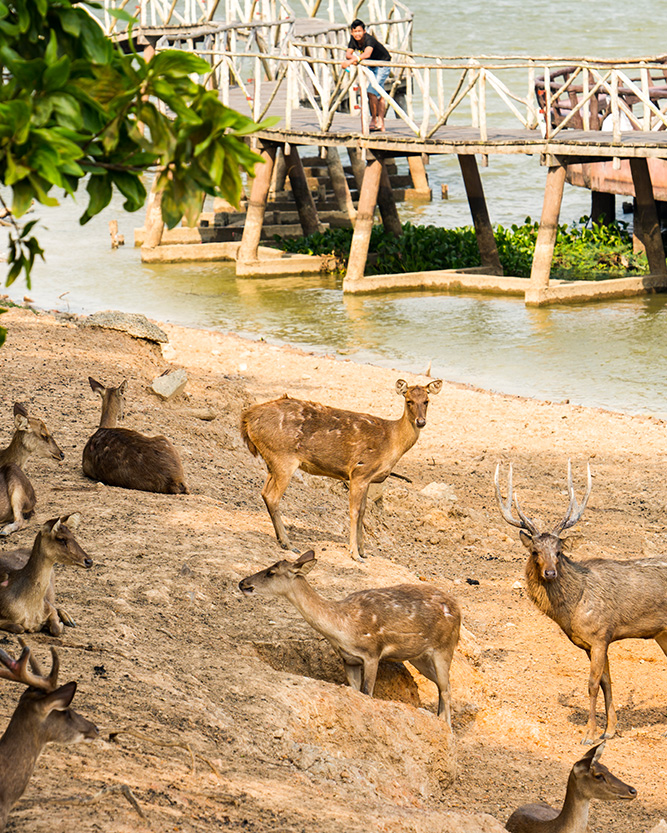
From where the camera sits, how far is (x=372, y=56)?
2073cm

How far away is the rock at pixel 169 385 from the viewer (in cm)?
1184

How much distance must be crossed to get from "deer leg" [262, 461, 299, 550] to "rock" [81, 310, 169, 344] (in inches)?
262

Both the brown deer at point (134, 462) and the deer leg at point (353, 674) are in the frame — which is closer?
the deer leg at point (353, 674)

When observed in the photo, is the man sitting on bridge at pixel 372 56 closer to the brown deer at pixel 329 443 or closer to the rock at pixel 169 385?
the rock at pixel 169 385

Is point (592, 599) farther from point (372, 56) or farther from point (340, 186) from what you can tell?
point (340, 186)

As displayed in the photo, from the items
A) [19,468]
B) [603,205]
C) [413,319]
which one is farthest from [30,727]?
[603,205]

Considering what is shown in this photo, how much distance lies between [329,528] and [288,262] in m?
14.7

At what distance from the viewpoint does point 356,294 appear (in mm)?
21453

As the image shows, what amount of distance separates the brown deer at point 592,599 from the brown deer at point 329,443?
156cm

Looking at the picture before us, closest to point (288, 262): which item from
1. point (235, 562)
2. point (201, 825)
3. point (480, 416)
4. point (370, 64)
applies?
point (370, 64)

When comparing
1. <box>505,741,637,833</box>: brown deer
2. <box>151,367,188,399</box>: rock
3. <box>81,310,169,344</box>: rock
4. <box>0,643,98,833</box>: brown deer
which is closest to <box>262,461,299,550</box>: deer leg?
<box>505,741,637,833</box>: brown deer

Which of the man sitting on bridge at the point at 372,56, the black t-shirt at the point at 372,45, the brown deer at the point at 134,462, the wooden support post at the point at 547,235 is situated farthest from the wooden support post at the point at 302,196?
the brown deer at the point at 134,462

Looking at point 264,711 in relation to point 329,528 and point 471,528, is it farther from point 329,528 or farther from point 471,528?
point 471,528

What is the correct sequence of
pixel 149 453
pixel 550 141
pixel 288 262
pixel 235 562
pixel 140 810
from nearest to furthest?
pixel 140 810, pixel 235 562, pixel 149 453, pixel 550 141, pixel 288 262
